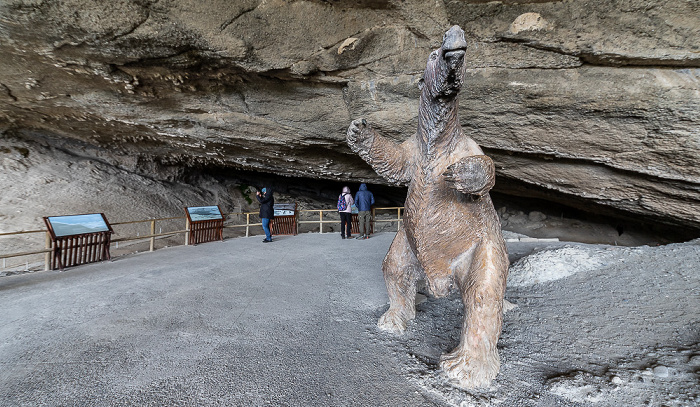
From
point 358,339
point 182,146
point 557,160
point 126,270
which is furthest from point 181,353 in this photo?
point 182,146

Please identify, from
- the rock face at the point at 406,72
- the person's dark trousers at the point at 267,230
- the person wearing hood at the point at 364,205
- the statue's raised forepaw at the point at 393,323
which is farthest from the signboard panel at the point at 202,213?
the statue's raised forepaw at the point at 393,323

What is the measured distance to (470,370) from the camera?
147 cm

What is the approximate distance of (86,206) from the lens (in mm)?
7566

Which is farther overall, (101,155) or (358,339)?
(101,155)

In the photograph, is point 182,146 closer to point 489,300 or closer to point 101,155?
point 101,155

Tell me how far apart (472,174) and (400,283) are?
38.4 inches

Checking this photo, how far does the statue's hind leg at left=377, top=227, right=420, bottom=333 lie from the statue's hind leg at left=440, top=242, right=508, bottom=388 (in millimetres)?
436

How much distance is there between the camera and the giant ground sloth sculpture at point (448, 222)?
1.45 metres

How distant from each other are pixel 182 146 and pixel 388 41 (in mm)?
6224

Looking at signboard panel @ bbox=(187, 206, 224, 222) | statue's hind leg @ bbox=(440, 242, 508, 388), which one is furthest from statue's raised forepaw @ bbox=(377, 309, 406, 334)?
signboard panel @ bbox=(187, 206, 224, 222)

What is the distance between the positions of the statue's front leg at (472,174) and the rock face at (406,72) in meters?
2.96

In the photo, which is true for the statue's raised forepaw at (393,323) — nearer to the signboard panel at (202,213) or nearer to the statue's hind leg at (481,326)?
the statue's hind leg at (481,326)

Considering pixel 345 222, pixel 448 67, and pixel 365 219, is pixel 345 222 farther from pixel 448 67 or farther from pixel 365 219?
pixel 448 67

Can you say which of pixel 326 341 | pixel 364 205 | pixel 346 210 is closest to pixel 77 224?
pixel 326 341
